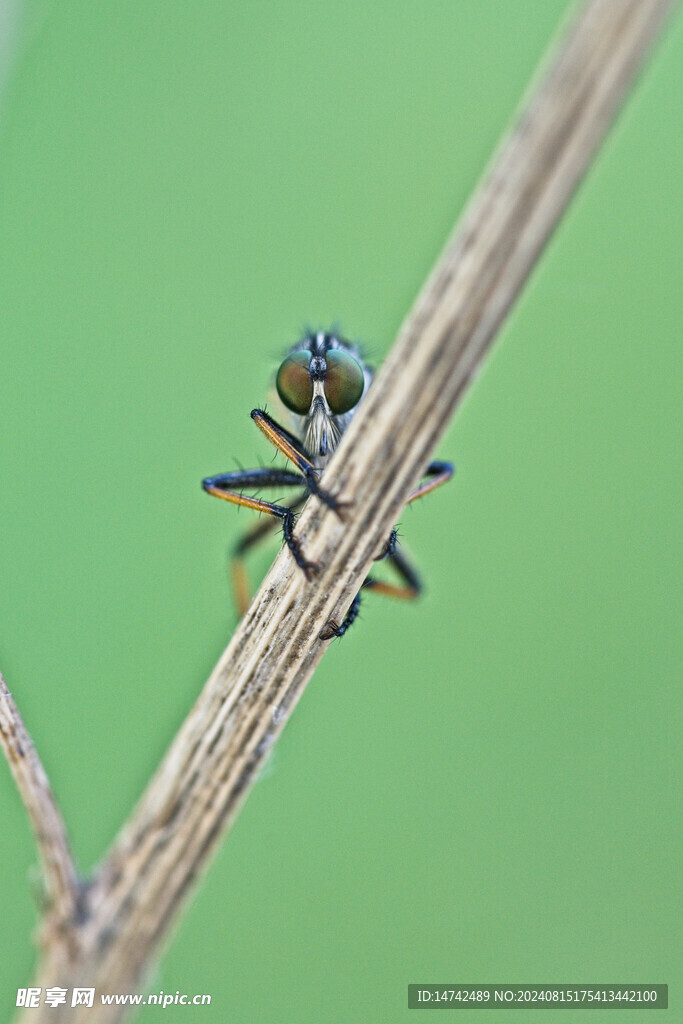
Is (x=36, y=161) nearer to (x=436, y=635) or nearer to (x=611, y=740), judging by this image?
(x=436, y=635)

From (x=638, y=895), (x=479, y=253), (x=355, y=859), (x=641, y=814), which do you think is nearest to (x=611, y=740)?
(x=641, y=814)

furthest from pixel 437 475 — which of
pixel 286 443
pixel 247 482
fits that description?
pixel 286 443

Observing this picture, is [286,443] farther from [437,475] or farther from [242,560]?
[242,560]

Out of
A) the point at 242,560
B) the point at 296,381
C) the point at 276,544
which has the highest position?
the point at 296,381

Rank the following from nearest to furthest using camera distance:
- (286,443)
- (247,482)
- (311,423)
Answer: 1. (286,443)
2. (311,423)
3. (247,482)

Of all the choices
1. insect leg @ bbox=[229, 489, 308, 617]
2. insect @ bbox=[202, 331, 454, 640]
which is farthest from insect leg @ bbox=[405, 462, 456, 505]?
insect leg @ bbox=[229, 489, 308, 617]

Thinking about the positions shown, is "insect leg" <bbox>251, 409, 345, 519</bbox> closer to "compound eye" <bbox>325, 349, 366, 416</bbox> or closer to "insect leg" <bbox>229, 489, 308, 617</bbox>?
"compound eye" <bbox>325, 349, 366, 416</bbox>
